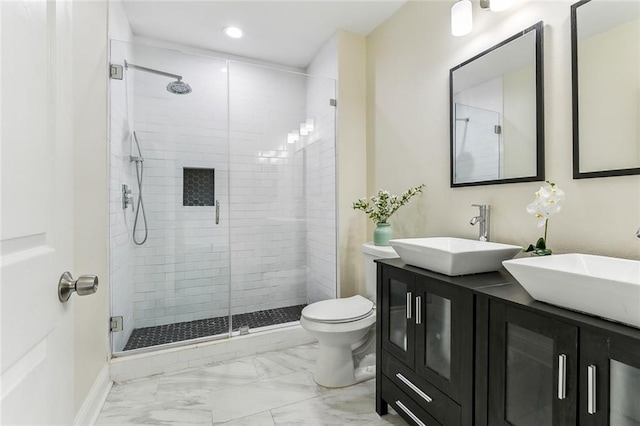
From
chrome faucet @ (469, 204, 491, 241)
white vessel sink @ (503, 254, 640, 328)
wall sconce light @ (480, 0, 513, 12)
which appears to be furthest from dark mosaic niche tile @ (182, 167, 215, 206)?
white vessel sink @ (503, 254, 640, 328)

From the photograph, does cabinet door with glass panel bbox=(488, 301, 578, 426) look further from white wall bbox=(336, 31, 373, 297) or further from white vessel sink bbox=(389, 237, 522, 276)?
white wall bbox=(336, 31, 373, 297)

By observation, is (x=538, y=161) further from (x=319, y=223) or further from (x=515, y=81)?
(x=319, y=223)

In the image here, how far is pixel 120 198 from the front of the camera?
2.26m

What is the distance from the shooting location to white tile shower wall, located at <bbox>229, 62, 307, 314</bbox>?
9.24ft

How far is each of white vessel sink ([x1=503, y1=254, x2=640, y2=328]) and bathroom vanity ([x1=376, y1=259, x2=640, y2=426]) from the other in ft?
0.10

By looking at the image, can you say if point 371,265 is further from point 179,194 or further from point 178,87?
point 178,87

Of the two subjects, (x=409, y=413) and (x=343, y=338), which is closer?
(x=409, y=413)

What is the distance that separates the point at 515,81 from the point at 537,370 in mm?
1319

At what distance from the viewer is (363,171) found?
2824 millimetres

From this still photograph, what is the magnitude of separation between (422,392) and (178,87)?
269cm

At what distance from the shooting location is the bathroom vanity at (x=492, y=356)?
811 mm

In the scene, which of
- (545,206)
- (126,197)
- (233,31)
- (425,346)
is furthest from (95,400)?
(233,31)

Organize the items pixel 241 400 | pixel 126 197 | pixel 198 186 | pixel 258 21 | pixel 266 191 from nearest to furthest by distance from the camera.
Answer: pixel 241 400 < pixel 126 197 < pixel 258 21 < pixel 198 186 < pixel 266 191

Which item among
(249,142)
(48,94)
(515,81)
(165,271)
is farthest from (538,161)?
(165,271)
